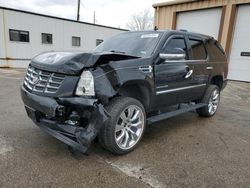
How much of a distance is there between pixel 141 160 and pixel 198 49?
9.01 ft

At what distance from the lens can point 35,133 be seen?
12.2 feet

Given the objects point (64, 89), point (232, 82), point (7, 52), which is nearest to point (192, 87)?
point (64, 89)

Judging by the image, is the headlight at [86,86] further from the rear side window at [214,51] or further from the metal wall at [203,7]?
the metal wall at [203,7]

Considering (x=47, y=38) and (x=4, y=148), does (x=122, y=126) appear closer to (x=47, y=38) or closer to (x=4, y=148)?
(x=4, y=148)

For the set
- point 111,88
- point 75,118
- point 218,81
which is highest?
point 111,88

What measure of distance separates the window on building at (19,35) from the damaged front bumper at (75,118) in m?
15.1

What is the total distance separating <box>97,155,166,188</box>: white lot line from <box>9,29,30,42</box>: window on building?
1555cm

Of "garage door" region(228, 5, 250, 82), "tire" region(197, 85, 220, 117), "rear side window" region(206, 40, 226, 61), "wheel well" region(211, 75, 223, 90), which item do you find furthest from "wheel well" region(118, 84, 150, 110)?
"garage door" region(228, 5, 250, 82)

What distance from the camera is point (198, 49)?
4.55 m

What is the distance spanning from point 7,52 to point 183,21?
12199 mm

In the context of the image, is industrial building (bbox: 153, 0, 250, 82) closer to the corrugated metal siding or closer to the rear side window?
the corrugated metal siding

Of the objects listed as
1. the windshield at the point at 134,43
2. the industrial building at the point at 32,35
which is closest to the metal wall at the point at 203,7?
the industrial building at the point at 32,35

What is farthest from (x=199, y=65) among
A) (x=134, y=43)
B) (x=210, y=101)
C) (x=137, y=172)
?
(x=137, y=172)

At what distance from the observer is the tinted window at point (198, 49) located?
4.39m
